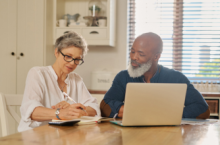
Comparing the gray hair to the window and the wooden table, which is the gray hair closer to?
the wooden table

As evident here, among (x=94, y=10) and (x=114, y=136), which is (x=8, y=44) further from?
(x=114, y=136)

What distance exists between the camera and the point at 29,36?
301 centimetres

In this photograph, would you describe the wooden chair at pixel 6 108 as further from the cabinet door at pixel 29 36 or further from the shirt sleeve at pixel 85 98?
the cabinet door at pixel 29 36

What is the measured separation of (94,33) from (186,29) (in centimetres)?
122

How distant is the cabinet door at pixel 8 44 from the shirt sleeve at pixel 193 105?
6.63 feet

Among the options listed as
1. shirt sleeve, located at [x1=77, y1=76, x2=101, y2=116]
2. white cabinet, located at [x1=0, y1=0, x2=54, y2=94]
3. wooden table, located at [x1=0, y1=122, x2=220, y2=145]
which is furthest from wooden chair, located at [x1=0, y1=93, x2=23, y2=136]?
white cabinet, located at [x1=0, y1=0, x2=54, y2=94]

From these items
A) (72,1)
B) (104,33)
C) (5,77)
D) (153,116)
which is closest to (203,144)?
(153,116)

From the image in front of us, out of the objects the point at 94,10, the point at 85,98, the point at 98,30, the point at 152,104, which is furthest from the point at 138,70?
the point at 94,10

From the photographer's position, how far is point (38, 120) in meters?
1.48

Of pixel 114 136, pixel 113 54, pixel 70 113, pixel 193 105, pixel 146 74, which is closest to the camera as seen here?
pixel 114 136

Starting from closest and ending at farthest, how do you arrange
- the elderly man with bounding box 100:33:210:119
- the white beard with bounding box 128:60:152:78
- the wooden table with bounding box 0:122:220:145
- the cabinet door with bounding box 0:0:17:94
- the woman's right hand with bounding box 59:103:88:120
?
the wooden table with bounding box 0:122:220:145, the woman's right hand with bounding box 59:103:88:120, the elderly man with bounding box 100:33:210:119, the white beard with bounding box 128:60:152:78, the cabinet door with bounding box 0:0:17:94

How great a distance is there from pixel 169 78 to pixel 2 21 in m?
2.04

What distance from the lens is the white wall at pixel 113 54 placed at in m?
3.37

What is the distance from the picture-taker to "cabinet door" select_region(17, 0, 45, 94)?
298 cm
